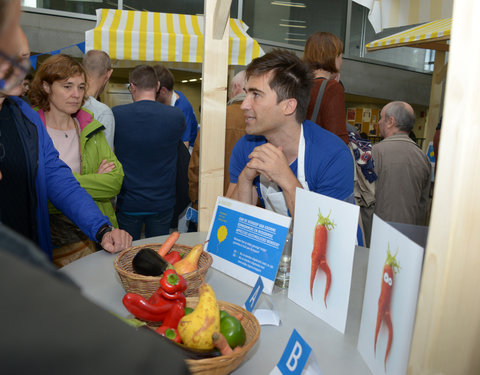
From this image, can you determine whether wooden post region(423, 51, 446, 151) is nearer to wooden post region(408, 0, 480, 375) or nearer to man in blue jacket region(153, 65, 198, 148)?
man in blue jacket region(153, 65, 198, 148)

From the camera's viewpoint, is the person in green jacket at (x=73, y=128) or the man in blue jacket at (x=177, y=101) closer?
the person in green jacket at (x=73, y=128)

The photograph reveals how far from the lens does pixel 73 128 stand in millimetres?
2352

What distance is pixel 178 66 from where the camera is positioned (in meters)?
8.09

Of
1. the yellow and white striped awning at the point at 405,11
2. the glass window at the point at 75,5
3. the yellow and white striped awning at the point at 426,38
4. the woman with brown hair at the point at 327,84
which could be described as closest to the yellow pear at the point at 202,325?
the woman with brown hair at the point at 327,84

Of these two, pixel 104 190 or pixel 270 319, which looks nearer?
pixel 270 319

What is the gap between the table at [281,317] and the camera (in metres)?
0.87

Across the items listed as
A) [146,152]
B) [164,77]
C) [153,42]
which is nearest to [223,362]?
[146,152]

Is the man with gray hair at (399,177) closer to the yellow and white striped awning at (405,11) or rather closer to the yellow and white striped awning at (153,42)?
the yellow and white striped awning at (405,11)

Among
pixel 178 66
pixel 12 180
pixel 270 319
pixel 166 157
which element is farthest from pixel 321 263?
pixel 178 66

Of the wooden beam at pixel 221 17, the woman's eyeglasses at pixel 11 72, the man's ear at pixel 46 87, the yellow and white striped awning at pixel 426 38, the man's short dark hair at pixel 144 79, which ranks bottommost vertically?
the woman's eyeglasses at pixel 11 72

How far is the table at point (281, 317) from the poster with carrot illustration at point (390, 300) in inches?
2.7

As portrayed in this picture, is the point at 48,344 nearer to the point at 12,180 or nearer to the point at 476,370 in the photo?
the point at 476,370

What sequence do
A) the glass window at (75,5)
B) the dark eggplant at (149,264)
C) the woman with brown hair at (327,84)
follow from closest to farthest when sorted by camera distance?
1. the dark eggplant at (149,264)
2. the woman with brown hair at (327,84)
3. the glass window at (75,5)

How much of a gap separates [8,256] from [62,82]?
7.24 ft
